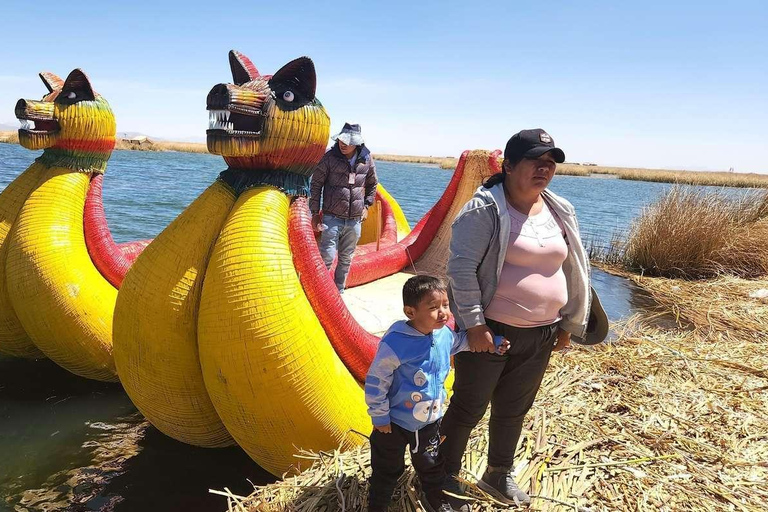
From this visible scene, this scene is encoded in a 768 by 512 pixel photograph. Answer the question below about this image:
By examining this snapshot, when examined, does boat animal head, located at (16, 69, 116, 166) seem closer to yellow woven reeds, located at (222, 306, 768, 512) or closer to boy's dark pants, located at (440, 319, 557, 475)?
yellow woven reeds, located at (222, 306, 768, 512)

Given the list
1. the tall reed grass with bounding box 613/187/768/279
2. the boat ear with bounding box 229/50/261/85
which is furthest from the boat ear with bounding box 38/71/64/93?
the tall reed grass with bounding box 613/187/768/279

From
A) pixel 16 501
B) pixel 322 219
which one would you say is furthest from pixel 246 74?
pixel 16 501

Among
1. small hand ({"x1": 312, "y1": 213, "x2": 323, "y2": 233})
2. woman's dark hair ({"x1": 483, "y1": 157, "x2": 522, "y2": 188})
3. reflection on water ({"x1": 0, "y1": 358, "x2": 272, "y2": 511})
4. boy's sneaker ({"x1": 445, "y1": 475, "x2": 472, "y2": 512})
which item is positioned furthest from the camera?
small hand ({"x1": 312, "y1": 213, "x2": 323, "y2": 233})

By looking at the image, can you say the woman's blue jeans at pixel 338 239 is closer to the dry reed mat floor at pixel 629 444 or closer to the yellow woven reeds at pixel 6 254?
the dry reed mat floor at pixel 629 444

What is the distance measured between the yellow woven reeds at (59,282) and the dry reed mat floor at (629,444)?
1.82 meters

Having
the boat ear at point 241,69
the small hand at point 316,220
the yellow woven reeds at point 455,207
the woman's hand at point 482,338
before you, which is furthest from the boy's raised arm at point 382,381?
the yellow woven reeds at point 455,207

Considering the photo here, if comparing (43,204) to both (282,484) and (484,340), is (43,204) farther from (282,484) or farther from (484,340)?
(484,340)

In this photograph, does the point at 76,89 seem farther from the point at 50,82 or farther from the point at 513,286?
the point at 513,286

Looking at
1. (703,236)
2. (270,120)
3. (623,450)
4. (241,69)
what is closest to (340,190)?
(241,69)

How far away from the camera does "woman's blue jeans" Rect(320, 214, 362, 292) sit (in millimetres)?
5004

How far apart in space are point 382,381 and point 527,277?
2.33ft

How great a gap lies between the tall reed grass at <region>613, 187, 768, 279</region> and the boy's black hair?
30.6 feet

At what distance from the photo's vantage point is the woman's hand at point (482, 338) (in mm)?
2131

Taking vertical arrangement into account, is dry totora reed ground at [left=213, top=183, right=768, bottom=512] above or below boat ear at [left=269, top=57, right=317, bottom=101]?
below
